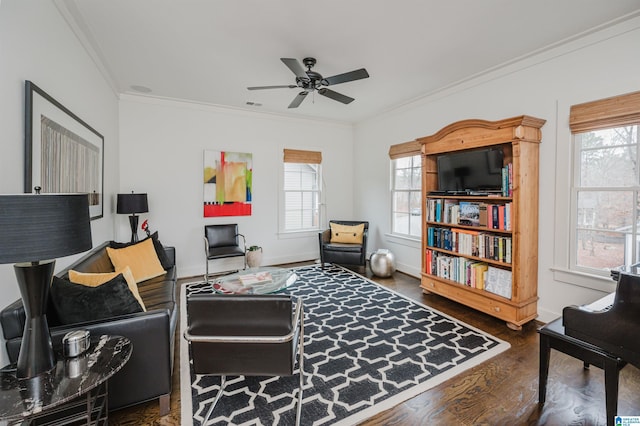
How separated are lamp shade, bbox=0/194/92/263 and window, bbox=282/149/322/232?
4.48 meters

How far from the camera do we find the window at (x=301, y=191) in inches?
226

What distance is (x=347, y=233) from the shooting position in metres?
5.43

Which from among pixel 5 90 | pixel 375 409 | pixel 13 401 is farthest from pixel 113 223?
pixel 375 409

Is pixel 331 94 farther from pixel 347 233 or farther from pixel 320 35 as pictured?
pixel 347 233

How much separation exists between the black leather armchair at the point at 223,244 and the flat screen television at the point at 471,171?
124 inches

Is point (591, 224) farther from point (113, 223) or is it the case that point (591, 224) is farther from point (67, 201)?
point (113, 223)

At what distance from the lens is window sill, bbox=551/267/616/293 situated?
2748mm

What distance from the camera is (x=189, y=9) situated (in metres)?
2.41

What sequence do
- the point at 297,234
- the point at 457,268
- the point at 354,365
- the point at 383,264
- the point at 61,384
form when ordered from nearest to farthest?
the point at 61,384 → the point at 354,365 → the point at 457,268 → the point at 383,264 → the point at 297,234

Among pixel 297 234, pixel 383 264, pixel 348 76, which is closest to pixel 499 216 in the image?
pixel 383 264

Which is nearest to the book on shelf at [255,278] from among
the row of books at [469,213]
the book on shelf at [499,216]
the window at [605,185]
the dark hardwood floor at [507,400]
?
the dark hardwood floor at [507,400]

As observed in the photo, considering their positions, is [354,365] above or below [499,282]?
below

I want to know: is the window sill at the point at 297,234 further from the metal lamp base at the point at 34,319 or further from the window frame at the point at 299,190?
the metal lamp base at the point at 34,319

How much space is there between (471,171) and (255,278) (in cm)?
277
